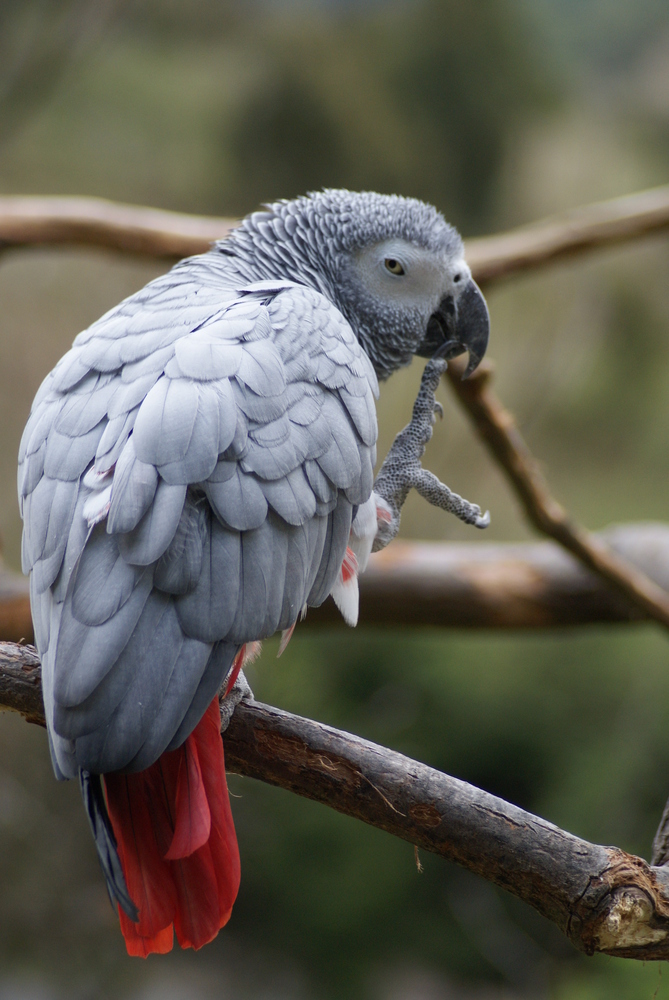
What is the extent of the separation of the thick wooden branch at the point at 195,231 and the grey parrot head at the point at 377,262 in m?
0.69

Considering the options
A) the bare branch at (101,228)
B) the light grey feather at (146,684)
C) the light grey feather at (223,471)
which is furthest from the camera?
the bare branch at (101,228)

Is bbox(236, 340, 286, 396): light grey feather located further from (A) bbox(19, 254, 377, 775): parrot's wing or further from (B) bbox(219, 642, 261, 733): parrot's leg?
(B) bbox(219, 642, 261, 733): parrot's leg

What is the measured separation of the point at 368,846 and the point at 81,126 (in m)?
3.07

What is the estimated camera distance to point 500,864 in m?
0.86

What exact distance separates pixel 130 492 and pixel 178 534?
66mm

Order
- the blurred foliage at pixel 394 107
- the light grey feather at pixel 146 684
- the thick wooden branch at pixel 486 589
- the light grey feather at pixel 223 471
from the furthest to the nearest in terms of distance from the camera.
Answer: the blurred foliage at pixel 394 107 < the thick wooden branch at pixel 486 589 < the light grey feather at pixel 223 471 < the light grey feather at pixel 146 684

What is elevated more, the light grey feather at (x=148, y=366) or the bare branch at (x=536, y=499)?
the light grey feather at (x=148, y=366)

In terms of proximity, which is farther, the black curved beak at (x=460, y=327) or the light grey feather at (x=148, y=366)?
the black curved beak at (x=460, y=327)

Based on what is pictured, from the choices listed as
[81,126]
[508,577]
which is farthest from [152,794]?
[81,126]

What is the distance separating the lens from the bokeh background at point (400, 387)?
2.73 m

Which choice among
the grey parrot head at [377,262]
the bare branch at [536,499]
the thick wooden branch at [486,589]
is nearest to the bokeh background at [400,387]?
the thick wooden branch at [486,589]

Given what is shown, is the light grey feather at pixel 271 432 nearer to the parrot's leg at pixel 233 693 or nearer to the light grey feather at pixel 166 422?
the light grey feather at pixel 166 422

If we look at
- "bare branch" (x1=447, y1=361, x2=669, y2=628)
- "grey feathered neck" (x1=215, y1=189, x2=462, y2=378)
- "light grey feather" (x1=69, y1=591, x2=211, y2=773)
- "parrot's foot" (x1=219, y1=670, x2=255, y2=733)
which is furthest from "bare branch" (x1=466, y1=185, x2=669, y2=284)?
"light grey feather" (x1=69, y1=591, x2=211, y2=773)

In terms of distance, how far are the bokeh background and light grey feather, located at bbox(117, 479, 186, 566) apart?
1761mm
